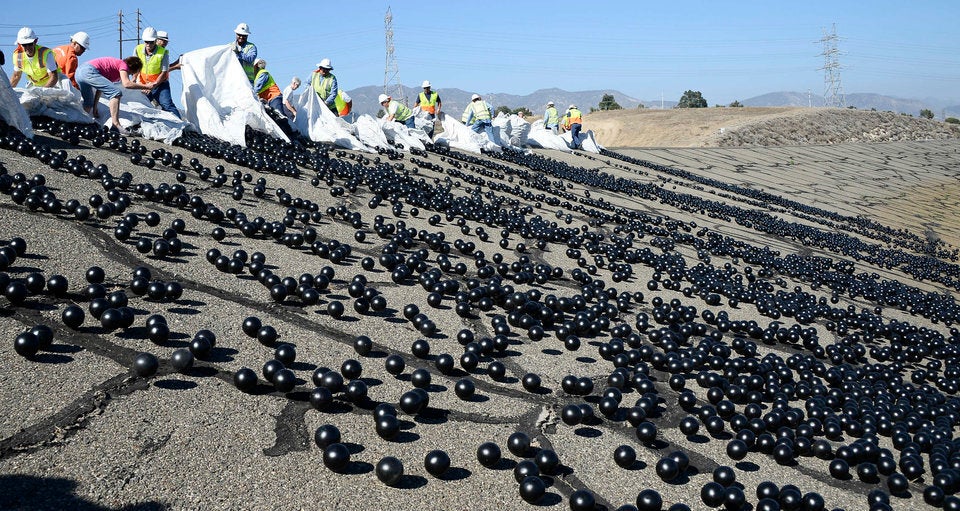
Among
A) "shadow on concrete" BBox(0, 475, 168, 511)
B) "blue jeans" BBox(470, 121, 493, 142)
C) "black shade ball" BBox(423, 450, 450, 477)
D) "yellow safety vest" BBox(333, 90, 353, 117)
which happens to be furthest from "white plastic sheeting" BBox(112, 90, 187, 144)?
"blue jeans" BBox(470, 121, 493, 142)

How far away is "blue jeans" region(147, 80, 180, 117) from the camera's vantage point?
10.4 meters

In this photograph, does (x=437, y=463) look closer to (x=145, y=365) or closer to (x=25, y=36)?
(x=145, y=365)

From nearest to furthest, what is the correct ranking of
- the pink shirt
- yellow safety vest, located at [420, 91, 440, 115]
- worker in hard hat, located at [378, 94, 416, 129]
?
1. the pink shirt
2. worker in hard hat, located at [378, 94, 416, 129]
3. yellow safety vest, located at [420, 91, 440, 115]

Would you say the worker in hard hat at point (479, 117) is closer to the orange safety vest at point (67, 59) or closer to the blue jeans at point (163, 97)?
the blue jeans at point (163, 97)

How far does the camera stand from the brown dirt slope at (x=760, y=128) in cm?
4066

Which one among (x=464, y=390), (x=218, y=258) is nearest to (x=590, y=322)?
(x=464, y=390)

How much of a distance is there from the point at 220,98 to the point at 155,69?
1115 millimetres

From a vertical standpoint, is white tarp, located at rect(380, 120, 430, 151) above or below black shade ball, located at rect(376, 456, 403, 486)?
above

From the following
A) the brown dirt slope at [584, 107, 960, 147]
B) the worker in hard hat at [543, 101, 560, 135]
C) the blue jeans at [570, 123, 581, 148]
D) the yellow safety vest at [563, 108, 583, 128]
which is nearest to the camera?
the blue jeans at [570, 123, 581, 148]

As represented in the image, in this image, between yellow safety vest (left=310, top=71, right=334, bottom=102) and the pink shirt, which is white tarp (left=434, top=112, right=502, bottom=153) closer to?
yellow safety vest (left=310, top=71, right=334, bottom=102)

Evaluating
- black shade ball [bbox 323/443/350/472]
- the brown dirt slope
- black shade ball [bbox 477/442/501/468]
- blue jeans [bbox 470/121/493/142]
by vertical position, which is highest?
the brown dirt slope

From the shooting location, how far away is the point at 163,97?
10359 mm

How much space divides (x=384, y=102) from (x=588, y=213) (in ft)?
Result: 30.9

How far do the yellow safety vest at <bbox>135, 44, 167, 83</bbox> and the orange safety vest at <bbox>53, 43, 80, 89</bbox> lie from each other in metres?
0.93
